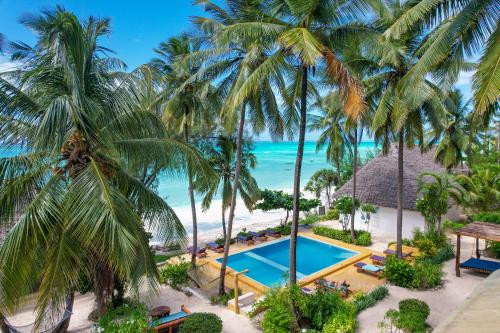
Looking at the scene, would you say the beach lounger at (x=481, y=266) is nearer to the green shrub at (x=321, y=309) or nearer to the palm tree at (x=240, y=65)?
the green shrub at (x=321, y=309)

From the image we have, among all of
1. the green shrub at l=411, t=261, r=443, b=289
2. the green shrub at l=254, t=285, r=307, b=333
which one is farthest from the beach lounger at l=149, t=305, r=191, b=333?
the green shrub at l=411, t=261, r=443, b=289

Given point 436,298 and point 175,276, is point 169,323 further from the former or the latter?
point 436,298

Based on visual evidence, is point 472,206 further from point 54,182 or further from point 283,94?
point 54,182

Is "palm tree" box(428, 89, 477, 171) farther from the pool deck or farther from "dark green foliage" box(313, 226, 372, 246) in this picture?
the pool deck

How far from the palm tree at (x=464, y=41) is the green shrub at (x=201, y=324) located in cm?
772

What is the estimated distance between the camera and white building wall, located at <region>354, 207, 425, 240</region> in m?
16.5

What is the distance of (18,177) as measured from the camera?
6.16 meters

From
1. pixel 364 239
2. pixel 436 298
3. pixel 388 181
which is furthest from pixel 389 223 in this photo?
pixel 436 298

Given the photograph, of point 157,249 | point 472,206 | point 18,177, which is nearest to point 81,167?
point 18,177

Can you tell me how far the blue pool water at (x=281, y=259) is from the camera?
14.2m

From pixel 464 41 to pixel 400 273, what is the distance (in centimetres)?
786

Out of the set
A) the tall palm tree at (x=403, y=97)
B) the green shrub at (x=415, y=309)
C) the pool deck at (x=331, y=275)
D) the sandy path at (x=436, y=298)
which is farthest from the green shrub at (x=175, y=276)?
the tall palm tree at (x=403, y=97)

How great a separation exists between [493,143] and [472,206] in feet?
85.0

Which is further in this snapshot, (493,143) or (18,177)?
(493,143)
